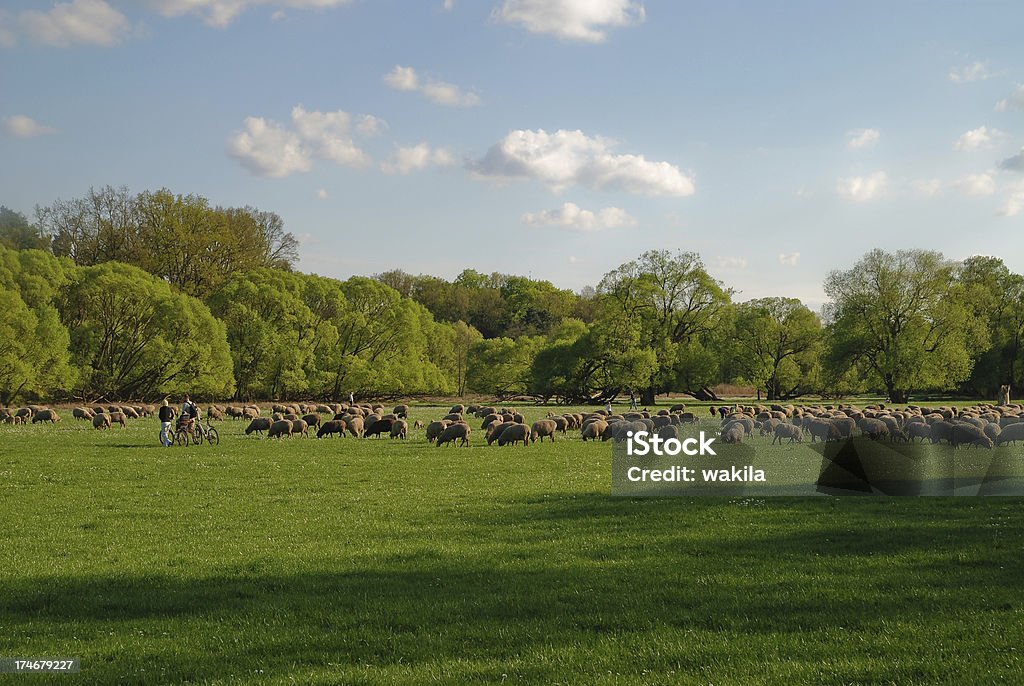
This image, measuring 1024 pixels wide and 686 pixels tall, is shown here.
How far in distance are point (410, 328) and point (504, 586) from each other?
7513 centimetres

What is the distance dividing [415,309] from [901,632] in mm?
80056

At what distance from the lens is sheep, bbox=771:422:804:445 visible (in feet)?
98.5

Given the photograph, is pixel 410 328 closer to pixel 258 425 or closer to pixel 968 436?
pixel 258 425

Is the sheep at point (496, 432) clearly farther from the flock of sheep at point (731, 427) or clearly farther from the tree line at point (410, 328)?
the tree line at point (410, 328)

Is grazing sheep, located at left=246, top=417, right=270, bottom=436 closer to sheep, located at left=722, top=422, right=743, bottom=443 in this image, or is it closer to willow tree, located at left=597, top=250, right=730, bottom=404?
sheep, located at left=722, top=422, right=743, bottom=443

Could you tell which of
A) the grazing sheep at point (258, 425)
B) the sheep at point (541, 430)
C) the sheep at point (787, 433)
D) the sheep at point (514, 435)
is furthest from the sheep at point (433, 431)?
the sheep at point (787, 433)

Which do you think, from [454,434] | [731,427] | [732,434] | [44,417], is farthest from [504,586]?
[44,417]

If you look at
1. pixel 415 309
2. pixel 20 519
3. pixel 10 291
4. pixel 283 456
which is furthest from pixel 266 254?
pixel 20 519

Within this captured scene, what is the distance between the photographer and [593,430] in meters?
32.6

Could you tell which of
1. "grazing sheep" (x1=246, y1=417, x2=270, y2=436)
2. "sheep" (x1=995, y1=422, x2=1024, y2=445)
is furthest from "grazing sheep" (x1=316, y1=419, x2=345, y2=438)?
"sheep" (x1=995, y1=422, x2=1024, y2=445)

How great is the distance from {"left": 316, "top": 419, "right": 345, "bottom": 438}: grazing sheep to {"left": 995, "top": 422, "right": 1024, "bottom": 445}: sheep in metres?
23.4

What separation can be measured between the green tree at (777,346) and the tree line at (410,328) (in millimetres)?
133

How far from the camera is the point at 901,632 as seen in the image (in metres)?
8.16

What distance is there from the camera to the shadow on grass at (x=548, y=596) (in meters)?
8.05
